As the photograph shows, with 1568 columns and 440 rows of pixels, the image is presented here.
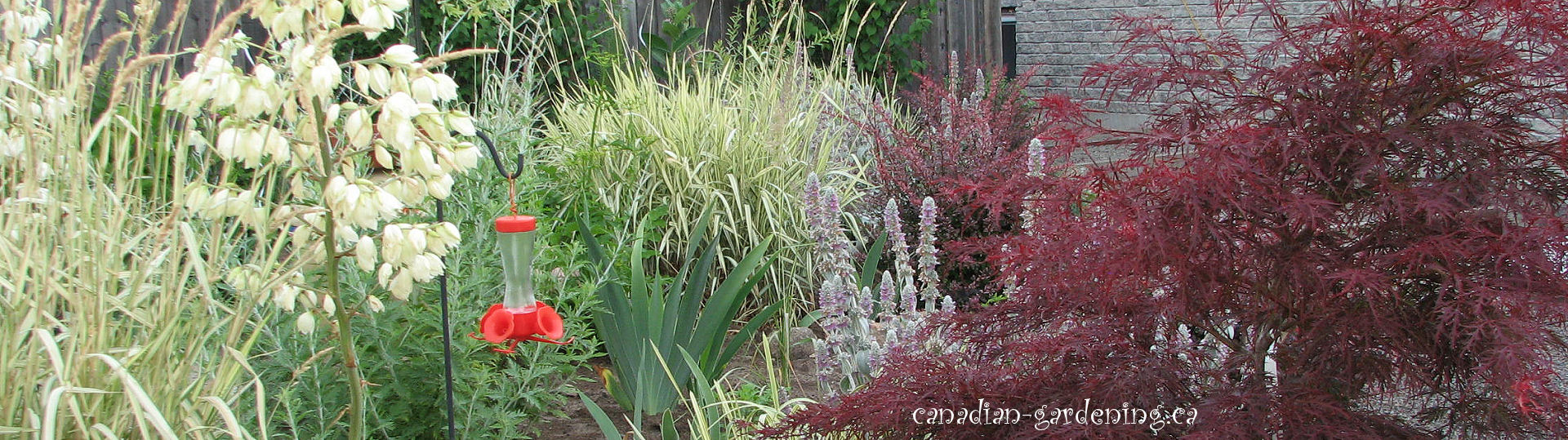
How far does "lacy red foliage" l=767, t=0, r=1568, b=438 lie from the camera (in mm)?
1377

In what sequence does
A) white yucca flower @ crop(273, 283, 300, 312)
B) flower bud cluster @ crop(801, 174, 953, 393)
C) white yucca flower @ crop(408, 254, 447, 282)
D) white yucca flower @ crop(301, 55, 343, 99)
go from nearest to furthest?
white yucca flower @ crop(301, 55, 343, 99) → white yucca flower @ crop(408, 254, 447, 282) → white yucca flower @ crop(273, 283, 300, 312) → flower bud cluster @ crop(801, 174, 953, 393)

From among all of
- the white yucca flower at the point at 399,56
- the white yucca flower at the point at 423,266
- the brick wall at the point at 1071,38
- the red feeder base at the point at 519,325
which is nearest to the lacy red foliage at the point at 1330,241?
the red feeder base at the point at 519,325

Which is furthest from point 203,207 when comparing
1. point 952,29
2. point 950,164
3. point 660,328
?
point 952,29

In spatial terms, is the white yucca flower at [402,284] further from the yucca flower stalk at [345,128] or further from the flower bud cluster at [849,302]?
the flower bud cluster at [849,302]

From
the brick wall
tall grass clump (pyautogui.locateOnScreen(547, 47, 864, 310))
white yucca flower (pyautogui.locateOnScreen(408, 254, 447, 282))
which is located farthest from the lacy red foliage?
the brick wall

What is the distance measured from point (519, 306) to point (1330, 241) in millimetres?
1227

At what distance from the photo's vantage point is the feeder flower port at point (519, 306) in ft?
5.72

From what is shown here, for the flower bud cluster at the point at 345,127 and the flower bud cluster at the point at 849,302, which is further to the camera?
the flower bud cluster at the point at 849,302

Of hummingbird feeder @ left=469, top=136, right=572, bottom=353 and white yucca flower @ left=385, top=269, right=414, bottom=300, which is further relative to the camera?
hummingbird feeder @ left=469, top=136, right=572, bottom=353

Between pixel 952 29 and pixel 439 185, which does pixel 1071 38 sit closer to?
pixel 952 29

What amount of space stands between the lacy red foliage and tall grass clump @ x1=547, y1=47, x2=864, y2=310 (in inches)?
77.5

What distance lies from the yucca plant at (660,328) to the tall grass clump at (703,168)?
0.67m

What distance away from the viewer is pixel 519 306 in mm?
1834

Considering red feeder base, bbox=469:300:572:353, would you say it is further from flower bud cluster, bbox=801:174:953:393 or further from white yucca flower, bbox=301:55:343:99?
A: flower bud cluster, bbox=801:174:953:393
